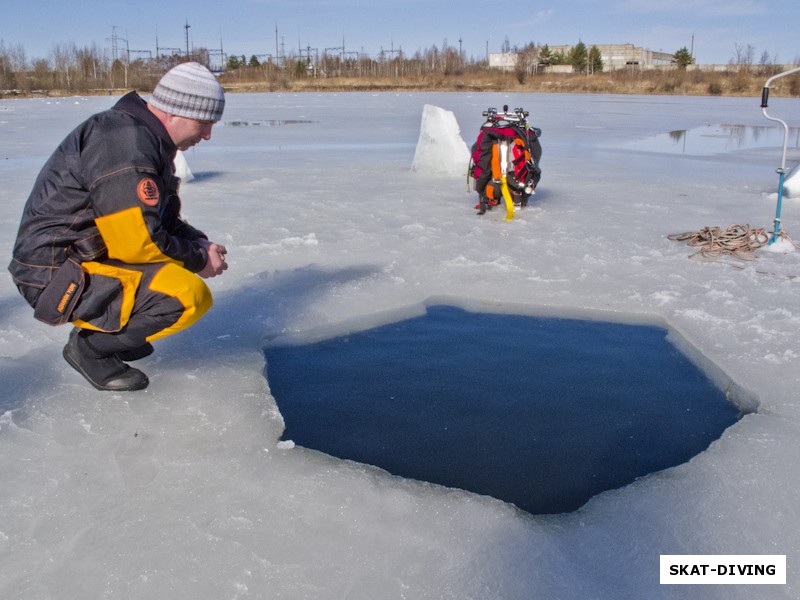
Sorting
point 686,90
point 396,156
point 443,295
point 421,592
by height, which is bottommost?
point 421,592

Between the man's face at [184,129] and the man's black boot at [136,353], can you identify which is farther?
the man's black boot at [136,353]

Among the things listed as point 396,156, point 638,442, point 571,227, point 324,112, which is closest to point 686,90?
point 324,112

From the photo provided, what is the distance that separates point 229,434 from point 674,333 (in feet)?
7.45

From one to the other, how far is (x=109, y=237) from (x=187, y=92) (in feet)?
1.91

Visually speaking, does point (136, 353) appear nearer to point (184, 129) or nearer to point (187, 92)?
point (184, 129)

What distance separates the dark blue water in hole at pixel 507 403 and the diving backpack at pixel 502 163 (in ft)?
8.66

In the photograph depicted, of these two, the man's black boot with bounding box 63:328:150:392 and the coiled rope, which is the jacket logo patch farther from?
the coiled rope

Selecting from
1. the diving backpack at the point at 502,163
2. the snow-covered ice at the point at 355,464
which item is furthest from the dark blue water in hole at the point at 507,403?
the diving backpack at the point at 502,163

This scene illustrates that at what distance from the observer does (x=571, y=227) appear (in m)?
5.73

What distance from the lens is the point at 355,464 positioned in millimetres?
2352

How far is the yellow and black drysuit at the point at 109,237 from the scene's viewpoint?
233 cm

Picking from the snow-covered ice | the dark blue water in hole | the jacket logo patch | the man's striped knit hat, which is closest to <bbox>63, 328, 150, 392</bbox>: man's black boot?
the snow-covered ice

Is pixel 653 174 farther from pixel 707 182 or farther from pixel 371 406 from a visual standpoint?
pixel 371 406

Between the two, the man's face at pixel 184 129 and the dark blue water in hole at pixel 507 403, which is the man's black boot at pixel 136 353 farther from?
the man's face at pixel 184 129
